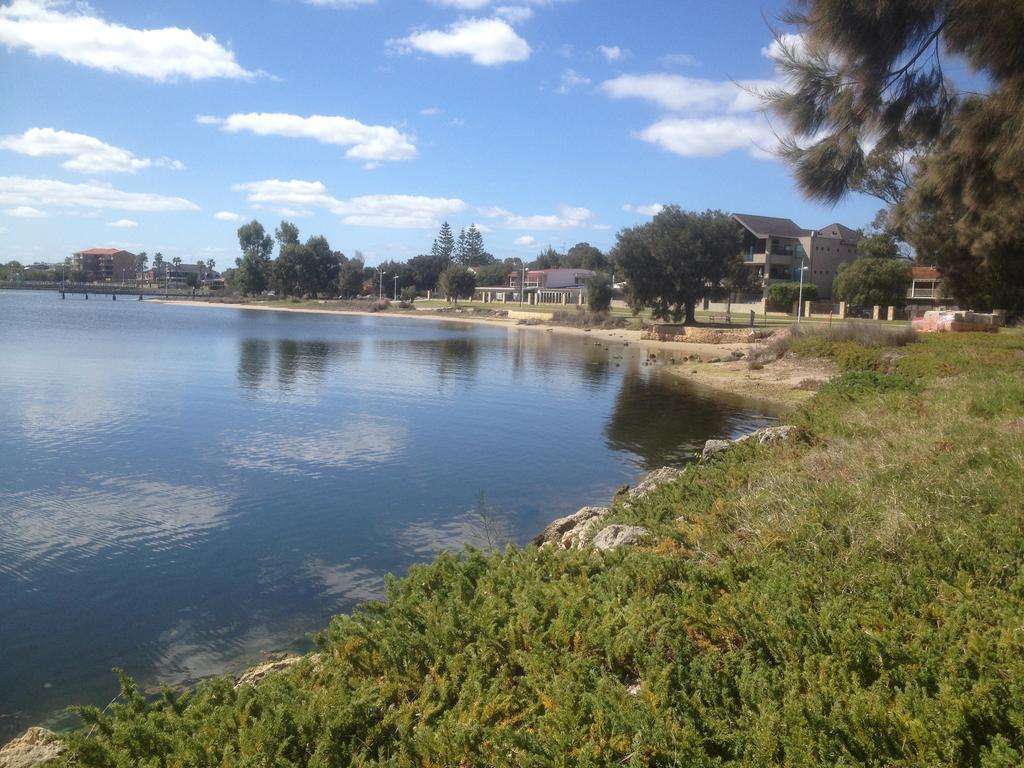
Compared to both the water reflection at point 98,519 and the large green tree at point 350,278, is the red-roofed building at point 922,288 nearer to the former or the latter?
the water reflection at point 98,519

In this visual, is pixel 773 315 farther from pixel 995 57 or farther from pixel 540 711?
pixel 540 711

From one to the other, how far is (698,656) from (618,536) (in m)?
3.32

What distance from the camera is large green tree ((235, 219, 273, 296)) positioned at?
140625mm

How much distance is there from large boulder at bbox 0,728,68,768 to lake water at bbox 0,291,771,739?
54.5 inches

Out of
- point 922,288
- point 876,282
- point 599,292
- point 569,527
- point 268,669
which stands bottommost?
point 268,669

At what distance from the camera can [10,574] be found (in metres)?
10.5

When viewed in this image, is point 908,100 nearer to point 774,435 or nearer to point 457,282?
point 774,435

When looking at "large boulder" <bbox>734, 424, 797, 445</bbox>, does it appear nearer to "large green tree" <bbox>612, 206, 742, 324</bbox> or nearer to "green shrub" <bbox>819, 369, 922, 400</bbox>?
"green shrub" <bbox>819, 369, 922, 400</bbox>

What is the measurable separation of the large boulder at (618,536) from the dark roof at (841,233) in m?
81.9

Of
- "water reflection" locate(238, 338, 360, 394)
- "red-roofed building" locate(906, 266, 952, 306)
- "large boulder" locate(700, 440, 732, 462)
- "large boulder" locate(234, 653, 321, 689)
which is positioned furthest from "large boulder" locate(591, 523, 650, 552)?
"red-roofed building" locate(906, 266, 952, 306)

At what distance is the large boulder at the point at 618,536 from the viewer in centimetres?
798

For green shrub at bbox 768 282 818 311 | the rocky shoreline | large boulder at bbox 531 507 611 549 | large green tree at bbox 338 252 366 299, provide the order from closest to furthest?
the rocky shoreline
large boulder at bbox 531 507 611 549
green shrub at bbox 768 282 818 311
large green tree at bbox 338 252 366 299

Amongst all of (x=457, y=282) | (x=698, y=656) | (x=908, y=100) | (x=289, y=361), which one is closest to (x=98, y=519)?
(x=698, y=656)

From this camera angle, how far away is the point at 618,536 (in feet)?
27.5
